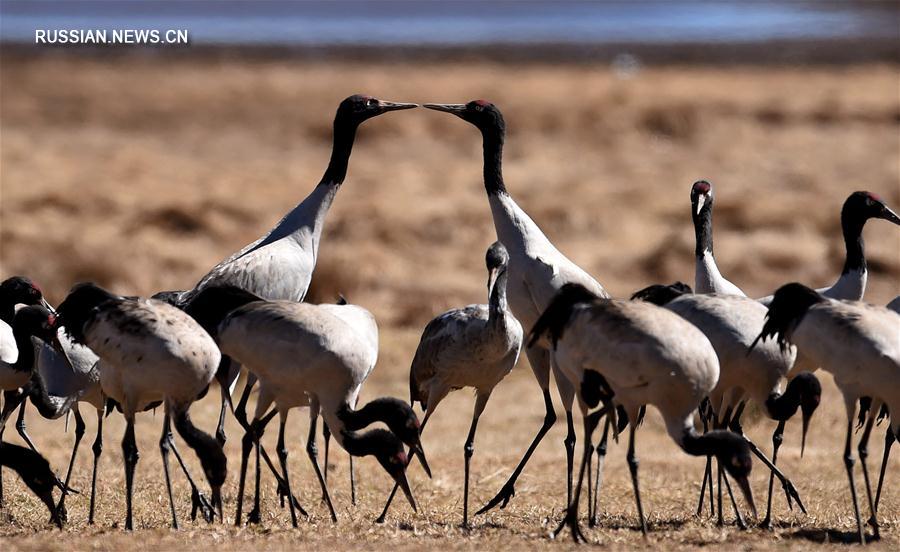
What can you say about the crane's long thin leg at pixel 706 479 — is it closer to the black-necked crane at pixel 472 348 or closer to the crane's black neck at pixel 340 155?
the black-necked crane at pixel 472 348

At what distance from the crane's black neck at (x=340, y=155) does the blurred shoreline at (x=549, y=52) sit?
39628 mm

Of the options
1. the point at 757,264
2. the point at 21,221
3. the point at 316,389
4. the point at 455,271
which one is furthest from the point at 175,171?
the point at 316,389

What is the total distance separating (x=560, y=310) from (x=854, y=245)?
9.37 feet

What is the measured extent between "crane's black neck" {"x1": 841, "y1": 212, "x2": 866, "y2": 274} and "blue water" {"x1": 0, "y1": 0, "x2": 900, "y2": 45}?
50732 millimetres

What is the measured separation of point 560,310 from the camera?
809 centimetres

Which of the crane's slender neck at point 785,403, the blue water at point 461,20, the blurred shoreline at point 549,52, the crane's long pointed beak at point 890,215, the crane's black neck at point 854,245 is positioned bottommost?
the crane's slender neck at point 785,403

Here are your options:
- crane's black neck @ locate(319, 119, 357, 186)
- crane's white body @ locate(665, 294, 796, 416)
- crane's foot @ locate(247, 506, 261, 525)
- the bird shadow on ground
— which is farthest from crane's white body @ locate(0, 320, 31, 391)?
the bird shadow on ground

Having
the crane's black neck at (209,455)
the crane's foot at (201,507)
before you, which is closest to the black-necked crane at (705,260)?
the crane's foot at (201,507)

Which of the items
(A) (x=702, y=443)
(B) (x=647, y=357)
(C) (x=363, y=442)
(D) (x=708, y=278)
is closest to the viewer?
(B) (x=647, y=357)

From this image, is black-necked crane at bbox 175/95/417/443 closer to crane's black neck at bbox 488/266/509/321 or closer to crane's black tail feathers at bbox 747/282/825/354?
crane's black neck at bbox 488/266/509/321

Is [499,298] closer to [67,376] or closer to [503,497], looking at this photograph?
[503,497]

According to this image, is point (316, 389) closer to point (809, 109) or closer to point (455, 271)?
point (455, 271)

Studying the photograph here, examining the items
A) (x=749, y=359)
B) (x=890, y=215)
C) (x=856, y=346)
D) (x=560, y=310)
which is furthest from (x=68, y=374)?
(x=890, y=215)

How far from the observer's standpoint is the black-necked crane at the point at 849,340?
762cm
